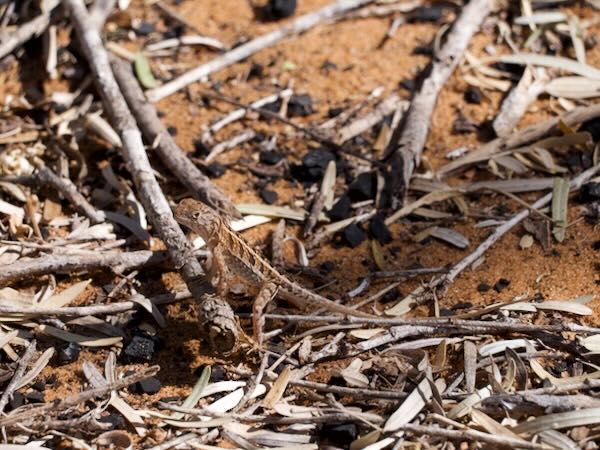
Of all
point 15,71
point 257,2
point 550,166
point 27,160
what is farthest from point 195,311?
point 257,2

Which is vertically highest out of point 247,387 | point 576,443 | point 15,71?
point 15,71

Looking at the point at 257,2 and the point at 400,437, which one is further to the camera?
the point at 257,2

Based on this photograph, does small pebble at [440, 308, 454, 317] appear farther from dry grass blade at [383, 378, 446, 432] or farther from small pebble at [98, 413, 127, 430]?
small pebble at [98, 413, 127, 430]

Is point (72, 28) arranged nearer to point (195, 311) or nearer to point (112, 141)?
point (112, 141)

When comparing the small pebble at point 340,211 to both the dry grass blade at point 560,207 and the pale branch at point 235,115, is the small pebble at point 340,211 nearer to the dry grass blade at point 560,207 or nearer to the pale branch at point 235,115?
the pale branch at point 235,115

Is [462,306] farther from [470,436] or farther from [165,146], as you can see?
[165,146]

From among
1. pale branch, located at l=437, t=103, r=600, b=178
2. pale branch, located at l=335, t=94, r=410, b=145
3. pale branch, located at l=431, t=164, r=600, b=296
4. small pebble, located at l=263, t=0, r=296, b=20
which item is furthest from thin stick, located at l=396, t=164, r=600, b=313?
small pebble, located at l=263, t=0, r=296, b=20
